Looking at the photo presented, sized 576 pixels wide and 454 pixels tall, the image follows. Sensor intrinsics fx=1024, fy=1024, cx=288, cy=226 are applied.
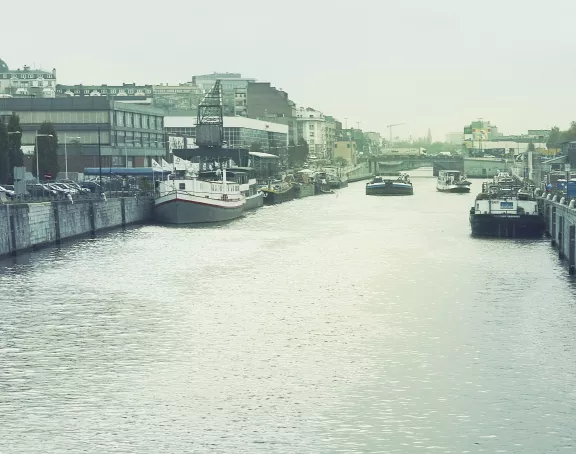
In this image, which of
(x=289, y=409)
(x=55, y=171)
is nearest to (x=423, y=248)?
(x=289, y=409)

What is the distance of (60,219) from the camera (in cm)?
7050

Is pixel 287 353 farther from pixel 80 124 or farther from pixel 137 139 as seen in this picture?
pixel 137 139

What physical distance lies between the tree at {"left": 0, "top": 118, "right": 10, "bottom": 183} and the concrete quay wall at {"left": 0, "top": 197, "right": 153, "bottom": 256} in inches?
493

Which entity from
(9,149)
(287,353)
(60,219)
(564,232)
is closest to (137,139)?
(9,149)

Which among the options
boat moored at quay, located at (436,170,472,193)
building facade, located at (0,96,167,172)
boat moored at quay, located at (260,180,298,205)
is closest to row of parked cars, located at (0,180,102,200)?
building facade, located at (0,96,167,172)

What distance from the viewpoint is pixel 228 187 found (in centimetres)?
9819

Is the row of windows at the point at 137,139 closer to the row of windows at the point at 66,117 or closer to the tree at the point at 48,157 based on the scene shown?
the row of windows at the point at 66,117

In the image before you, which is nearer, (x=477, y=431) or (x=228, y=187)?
(x=477, y=431)

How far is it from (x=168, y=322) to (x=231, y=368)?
831 cm

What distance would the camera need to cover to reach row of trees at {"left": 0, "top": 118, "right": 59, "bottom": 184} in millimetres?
91875

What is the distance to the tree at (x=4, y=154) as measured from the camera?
91.2 meters

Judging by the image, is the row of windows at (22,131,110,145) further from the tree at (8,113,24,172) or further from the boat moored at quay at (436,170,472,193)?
Answer: the boat moored at quay at (436,170,472,193)

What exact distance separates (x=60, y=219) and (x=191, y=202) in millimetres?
20449

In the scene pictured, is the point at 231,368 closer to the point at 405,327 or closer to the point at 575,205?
the point at 405,327
